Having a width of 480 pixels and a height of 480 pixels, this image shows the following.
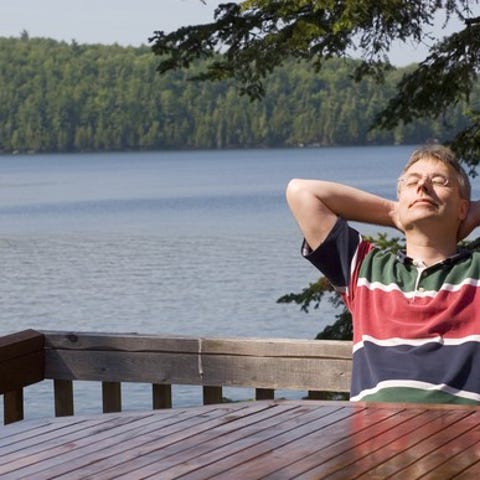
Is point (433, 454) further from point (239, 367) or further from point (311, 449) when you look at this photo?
point (239, 367)

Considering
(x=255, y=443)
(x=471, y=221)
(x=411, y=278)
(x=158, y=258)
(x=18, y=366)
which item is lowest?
(x=158, y=258)

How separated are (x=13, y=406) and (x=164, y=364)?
509 millimetres

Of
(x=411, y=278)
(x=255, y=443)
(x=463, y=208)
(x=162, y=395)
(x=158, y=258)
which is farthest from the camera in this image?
Result: (x=158, y=258)

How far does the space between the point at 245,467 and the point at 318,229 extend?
1155 millimetres

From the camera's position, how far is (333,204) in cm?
388

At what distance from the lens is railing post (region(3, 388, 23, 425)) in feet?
14.1

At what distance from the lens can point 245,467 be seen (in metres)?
2.82

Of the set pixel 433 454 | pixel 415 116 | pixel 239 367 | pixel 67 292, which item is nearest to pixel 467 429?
pixel 433 454

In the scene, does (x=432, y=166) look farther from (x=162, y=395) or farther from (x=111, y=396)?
(x=111, y=396)

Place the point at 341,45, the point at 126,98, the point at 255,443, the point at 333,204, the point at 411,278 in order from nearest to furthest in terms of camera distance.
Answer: the point at 255,443, the point at 411,278, the point at 333,204, the point at 341,45, the point at 126,98

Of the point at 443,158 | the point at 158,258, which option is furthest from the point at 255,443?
the point at 158,258

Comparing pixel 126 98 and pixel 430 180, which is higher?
pixel 430 180

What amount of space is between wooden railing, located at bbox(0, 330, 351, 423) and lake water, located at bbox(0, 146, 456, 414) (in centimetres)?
1233

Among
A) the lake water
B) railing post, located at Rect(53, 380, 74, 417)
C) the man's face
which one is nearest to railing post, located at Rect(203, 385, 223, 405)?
railing post, located at Rect(53, 380, 74, 417)
